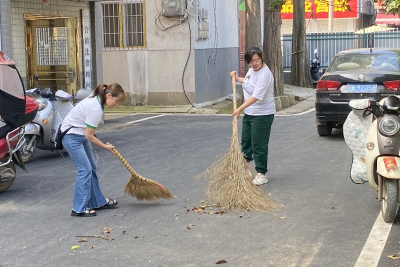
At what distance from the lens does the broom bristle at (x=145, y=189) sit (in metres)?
6.56

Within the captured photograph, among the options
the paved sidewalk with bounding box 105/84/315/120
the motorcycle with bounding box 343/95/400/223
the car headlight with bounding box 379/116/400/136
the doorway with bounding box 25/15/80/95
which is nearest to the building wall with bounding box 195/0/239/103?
the paved sidewalk with bounding box 105/84/315/120

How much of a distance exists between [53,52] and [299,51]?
11573 mm

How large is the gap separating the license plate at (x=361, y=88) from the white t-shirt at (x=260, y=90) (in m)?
3.22

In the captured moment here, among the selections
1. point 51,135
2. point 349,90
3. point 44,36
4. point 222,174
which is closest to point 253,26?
point 44,36

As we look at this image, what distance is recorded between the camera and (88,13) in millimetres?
15453

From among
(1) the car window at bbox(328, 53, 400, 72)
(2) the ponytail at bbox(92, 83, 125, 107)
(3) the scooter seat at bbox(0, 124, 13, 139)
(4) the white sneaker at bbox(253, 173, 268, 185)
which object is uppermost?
(1) the car window at bbox(328, 53, 400, 72)

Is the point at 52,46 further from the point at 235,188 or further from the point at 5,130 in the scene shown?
the point at 235,188

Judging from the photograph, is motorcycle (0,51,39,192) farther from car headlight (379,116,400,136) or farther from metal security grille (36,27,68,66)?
metal security grille (36,27,68,66)

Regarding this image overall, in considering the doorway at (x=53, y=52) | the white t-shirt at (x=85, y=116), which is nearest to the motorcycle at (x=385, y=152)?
the white t-shirt at (x=85, y=116)

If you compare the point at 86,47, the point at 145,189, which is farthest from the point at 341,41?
the point at 145,189

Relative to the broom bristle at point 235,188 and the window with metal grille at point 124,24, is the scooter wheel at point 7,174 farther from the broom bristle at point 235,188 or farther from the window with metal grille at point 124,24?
the window with metal grille at point 124,24

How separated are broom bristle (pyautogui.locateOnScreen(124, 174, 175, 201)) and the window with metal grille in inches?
462

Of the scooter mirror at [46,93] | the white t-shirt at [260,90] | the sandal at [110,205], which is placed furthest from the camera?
the scooter mirror at [46,93]

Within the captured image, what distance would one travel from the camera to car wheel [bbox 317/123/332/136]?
11133 millimetres
